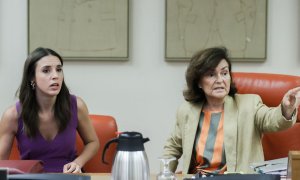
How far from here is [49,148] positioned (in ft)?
7.84

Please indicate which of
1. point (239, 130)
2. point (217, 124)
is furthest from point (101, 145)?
point (239, 130)

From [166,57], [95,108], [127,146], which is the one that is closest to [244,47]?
[166,57]

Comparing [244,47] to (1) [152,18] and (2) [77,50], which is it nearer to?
(1) [152,18]

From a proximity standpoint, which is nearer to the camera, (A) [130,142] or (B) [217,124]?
(A) [130,142]

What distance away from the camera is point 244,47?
3.25m

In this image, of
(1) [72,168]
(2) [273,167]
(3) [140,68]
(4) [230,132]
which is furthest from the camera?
(3) [140,68]

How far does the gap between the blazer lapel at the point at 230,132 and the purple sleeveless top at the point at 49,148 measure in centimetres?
78

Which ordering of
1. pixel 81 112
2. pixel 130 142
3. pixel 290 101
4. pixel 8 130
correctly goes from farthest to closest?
pixel 81 112 < pixel 8 130 < pixel 290 101 < pixel 130 142

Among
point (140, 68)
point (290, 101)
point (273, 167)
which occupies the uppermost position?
point (140, 68)

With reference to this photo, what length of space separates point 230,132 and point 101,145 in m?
0.71

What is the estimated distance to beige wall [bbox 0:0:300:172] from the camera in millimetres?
3268

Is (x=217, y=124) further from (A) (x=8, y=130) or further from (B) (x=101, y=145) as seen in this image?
(A) (x=8, y=130)

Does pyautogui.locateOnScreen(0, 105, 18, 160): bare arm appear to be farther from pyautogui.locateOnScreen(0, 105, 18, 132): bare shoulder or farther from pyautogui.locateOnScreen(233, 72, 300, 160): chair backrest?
pyautogui.locateOnScreen(233, 72, 300, 160): chair backrest

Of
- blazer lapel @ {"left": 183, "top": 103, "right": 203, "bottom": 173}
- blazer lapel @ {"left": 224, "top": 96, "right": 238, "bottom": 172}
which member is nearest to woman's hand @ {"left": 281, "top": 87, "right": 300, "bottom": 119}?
blazer lapel @ {"left": 224, "top": 96, "right": 238, "bottom": 172}
